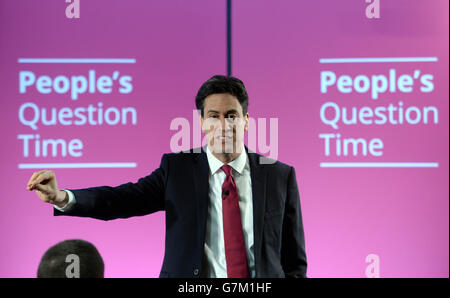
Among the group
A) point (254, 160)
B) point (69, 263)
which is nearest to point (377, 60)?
point (254, 160)

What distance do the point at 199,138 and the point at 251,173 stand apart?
127 cm

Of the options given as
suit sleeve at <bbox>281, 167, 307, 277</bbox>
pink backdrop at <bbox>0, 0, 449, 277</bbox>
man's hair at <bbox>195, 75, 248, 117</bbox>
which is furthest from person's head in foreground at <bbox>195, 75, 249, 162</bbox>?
pink backdrop at <bbox>0, 0, 449, 277</bbox>

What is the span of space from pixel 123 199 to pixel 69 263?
2.02 feet

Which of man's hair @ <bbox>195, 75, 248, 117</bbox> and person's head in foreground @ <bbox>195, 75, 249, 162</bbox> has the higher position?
man's hair @ <bbox>195, 75, 248, 117</bbox>

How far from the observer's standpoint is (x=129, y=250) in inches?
130

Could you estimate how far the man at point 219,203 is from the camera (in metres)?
1.79

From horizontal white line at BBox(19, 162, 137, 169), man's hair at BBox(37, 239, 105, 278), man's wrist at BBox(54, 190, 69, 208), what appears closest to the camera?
man's hair at BBox(37, 239, 105, 278)

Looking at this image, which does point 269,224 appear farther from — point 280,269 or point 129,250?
point 129,250

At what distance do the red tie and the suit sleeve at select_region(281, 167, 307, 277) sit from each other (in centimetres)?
21

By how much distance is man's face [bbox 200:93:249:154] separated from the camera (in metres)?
1.90

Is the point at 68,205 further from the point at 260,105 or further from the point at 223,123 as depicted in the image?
the point at 260,105

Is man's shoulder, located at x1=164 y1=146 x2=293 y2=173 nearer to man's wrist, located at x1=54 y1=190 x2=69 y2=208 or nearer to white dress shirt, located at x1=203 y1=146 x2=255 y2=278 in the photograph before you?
white dress shirt, located at x1=203 y1=146 x2=255 y2=278

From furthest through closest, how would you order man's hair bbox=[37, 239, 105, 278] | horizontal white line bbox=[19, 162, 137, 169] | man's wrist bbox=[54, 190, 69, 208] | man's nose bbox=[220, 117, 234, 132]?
horizontal white line bbox=[19, 162, 137, 169] → man's nose bbox=[220, 117, 234, 132] → man's wrist bbox=[54, 190, 69, 208] → man's hair bbox=[37, 239, 105, 278]

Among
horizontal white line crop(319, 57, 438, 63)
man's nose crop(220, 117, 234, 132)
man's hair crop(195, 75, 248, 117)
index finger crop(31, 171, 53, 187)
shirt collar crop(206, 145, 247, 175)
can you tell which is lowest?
index finger crop(31, 171, 53, 187)
